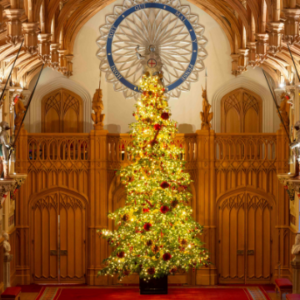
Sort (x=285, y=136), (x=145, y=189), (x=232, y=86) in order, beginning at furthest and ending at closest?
(x=232, y=86), (x=285, y=136), (x=145, y=189)

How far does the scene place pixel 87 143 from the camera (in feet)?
48.9

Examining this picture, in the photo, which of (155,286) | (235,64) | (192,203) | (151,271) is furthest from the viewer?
(235,64)

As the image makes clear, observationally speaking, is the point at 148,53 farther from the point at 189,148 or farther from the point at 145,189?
the point at 145,189

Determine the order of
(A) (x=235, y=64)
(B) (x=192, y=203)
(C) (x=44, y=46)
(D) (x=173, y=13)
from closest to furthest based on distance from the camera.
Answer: (C) (x=44, y=46) → (B) (x=192, y=203) → (A) (x=235, y=64) → (D) (x=173, y=13)

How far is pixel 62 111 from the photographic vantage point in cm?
1602

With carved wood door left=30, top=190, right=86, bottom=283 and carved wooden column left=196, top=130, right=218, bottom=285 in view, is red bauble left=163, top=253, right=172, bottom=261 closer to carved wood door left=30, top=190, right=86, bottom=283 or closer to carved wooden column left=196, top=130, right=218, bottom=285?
carved wooden column left=196, top=130, right=218, bottom=285

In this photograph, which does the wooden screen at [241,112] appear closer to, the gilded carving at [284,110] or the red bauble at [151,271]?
the gilded carving at [284,110]

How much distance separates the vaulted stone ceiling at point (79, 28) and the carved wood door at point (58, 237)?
10.4 feet

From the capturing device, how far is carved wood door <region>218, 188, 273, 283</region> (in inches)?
592

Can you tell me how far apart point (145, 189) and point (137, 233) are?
1.04m

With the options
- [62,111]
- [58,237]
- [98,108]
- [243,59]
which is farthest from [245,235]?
[62,111]

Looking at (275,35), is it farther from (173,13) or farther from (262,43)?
(173,13)

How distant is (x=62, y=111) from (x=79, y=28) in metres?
2.31

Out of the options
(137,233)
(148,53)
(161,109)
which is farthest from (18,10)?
(148,53)
